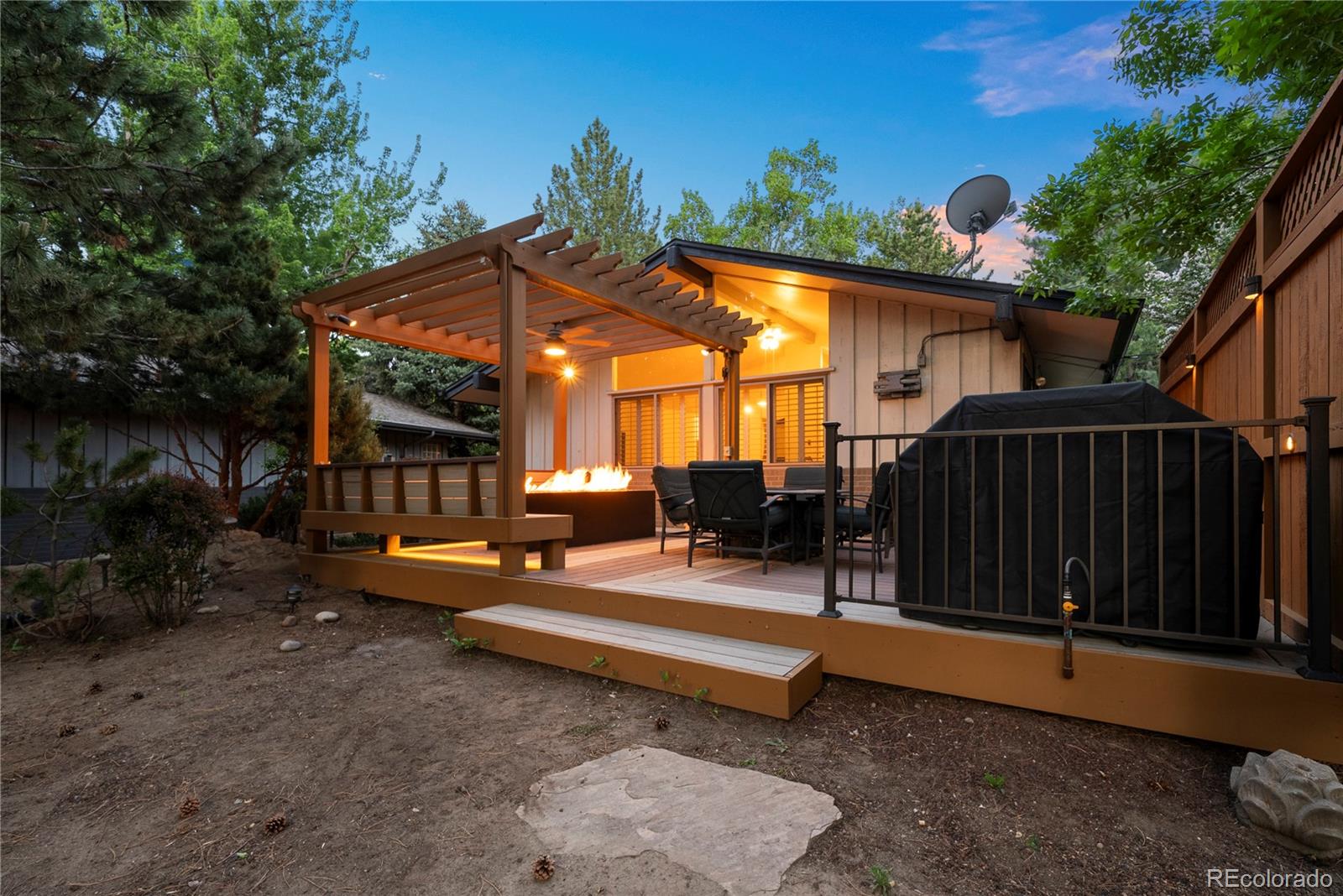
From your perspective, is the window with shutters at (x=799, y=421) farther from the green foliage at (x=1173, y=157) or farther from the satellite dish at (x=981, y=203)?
the satellite dish at (x=981, y=203)

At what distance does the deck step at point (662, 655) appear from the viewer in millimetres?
2730

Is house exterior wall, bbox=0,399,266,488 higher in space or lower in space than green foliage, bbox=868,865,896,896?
higher

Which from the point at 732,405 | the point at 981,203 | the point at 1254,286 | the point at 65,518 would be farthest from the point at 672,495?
the point at 981,203

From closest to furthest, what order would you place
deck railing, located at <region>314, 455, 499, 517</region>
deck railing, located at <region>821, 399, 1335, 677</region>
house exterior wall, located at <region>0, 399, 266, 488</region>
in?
1. deck railing, located at <region>821, 399, 1335, 677</region>
2. deck railing, located at <region>314, 455, 499, 517</region>
3. house exterior wall, located at <region>0, 399, 266, 488</region>

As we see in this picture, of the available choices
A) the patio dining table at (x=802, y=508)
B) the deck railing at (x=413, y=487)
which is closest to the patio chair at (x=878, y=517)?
the patio dining table at (x=802, y=508)

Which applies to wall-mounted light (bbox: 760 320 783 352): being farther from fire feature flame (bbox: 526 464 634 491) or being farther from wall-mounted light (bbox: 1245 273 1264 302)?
wall-mounted light (bbox: 1245 273 1264 302)

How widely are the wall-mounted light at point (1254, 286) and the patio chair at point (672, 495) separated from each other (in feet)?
12.6

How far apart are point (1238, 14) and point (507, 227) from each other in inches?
220

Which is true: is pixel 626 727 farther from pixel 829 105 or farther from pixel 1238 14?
pixel 829 105

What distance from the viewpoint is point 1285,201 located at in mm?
2863

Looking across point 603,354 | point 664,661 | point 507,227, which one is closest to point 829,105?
point 603,354

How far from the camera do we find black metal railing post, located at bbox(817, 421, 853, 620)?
9.62 feet

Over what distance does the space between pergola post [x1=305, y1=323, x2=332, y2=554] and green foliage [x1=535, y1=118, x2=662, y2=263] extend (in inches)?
687

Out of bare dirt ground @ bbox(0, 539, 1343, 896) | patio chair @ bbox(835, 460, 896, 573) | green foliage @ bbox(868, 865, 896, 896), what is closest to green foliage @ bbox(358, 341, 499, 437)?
patio chair @ bbox(835, 460, 896, 573)
